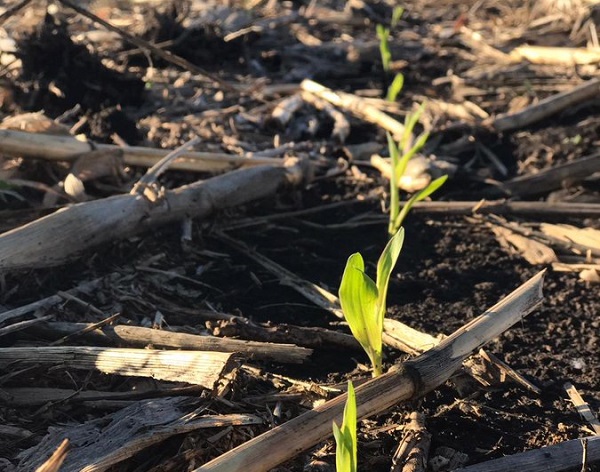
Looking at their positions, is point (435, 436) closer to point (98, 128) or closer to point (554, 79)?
point (98, 128)

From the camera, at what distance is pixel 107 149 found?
10.9 ft

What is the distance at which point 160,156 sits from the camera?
3.47m

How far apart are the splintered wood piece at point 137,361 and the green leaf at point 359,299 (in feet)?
1.12

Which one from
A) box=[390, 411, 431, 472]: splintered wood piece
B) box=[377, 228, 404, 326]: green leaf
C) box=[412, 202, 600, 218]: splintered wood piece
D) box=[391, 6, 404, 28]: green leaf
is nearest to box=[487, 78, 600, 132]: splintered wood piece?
box=[412, 202, 600, 218]: splintered wood piece

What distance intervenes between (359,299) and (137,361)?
638 millimetres

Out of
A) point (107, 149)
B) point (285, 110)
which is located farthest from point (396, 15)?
point (107, 149)

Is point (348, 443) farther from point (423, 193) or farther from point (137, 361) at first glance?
point (423, 193)

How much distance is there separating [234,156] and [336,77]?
6.29 ft

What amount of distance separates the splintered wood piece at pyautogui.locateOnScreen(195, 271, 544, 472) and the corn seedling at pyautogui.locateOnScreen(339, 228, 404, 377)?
12 centimetres

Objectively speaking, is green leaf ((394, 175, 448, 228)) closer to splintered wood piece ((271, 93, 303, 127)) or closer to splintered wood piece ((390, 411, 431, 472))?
splintered wood piece ((390, 411, 431, 472))

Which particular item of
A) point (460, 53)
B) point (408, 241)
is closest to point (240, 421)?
point (408, 241)

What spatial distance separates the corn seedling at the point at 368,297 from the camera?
2.05m

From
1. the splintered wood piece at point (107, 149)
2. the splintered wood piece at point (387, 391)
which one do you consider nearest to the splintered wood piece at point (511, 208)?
the splintered wood piece at point (107, 149)

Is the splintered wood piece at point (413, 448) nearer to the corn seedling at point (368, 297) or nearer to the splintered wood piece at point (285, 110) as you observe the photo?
the corn seedling at point (368, 297)
